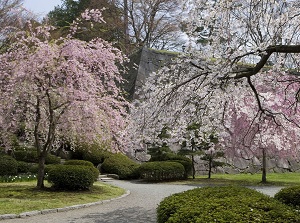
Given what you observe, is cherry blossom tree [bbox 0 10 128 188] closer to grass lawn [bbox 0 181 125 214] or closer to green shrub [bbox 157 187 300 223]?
grass lawn [bbox 0 181 125 214]

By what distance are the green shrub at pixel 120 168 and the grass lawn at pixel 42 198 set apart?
17.8ft

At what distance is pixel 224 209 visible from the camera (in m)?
4.27

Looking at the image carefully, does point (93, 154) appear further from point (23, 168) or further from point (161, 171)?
point (161, 171)

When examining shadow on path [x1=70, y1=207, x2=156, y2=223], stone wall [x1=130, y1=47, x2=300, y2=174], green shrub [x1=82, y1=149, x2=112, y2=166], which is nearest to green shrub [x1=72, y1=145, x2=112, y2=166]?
green shrub [x1=82, y1=149, x2=112, y2=166]

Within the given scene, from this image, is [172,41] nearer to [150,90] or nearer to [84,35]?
[84,35]

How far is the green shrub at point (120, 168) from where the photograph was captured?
17355 millimetres

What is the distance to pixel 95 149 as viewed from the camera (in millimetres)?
19125

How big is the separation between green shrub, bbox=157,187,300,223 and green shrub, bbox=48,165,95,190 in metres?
6.27

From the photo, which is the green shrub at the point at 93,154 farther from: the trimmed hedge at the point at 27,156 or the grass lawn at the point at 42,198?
the grass lawn at the point at 42,198

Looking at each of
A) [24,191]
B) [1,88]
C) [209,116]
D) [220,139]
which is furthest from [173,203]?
[220,139]

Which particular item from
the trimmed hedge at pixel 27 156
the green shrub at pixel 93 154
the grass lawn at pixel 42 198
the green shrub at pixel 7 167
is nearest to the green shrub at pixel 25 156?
the trimmed hedge at pixel 27 156

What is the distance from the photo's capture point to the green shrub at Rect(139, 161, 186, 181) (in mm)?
16312

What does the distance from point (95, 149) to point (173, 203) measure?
47.8 ft

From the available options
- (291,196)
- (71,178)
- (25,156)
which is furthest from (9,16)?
(291,196)
